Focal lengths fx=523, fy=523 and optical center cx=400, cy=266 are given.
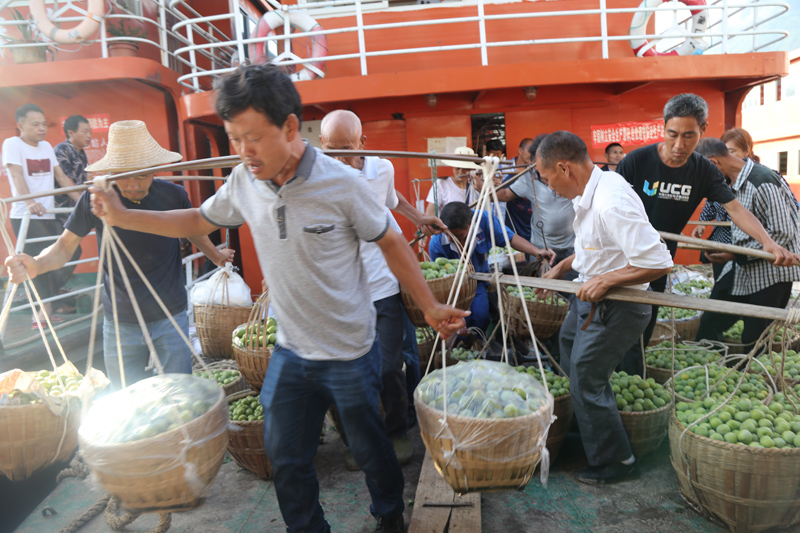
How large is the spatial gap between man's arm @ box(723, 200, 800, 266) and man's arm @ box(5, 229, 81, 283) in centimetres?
395

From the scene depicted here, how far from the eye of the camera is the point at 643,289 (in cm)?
270

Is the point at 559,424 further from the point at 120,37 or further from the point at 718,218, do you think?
the point at 120,37

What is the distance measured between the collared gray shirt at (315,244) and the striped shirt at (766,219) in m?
3.11

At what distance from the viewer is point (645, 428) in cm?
309

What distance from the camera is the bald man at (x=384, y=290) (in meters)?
3.03

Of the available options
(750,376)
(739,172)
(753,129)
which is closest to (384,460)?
(750,376)

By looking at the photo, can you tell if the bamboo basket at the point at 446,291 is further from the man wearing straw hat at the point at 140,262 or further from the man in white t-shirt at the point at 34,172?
the man in white t-shirt at the point at 34,172

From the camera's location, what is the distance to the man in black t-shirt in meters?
3.19

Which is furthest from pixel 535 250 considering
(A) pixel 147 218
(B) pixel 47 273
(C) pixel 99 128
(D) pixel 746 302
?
(C) pixel 99 128

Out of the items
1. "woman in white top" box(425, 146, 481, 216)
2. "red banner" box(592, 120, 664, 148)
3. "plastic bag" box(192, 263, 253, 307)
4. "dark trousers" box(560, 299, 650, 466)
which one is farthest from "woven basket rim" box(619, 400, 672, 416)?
"red banner" box(592, 120, 664, 148)

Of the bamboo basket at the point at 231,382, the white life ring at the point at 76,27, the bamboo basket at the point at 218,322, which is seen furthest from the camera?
the white life ring at the point at 76,27

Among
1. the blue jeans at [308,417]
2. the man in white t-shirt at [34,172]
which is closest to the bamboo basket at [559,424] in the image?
the blue jeans at [308,417]

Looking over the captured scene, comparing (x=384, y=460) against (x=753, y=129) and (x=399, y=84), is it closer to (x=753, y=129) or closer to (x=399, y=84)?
(x=399, y=84)

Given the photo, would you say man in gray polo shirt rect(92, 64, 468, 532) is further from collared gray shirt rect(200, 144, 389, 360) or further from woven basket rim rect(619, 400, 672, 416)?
woven basket rim rect(619, 400, 672, 416)
